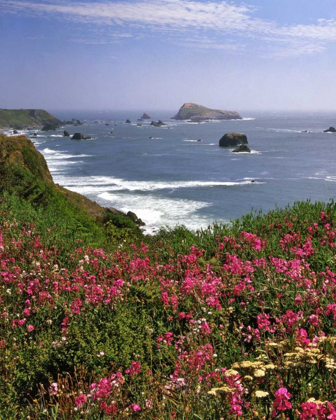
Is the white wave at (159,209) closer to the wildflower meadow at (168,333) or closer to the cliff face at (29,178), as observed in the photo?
the cliff face at (29,178)

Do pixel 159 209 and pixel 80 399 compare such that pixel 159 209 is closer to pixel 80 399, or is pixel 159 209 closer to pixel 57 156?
pixel 80 399

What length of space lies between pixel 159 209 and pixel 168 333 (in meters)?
33.9

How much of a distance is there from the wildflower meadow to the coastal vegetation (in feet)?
0.07

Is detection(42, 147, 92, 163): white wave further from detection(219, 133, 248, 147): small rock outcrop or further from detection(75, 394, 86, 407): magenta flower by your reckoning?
detection(75, 394, 86, 407): magenta flower

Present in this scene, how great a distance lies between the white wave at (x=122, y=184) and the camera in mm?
48438

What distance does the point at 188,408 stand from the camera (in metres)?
3.84

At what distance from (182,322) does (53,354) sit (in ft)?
6.42

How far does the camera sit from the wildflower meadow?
3.85 metres

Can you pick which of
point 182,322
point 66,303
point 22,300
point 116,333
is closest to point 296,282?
point 182,322

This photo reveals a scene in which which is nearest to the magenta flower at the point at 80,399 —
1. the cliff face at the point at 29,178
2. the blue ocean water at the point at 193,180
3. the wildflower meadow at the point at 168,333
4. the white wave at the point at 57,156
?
the wildflower meadow at the point at 168,333

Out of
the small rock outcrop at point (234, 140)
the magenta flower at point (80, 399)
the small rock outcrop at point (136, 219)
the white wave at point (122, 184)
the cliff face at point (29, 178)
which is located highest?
the small rock outcrop at point (234, 140)

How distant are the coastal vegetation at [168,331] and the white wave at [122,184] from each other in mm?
39181

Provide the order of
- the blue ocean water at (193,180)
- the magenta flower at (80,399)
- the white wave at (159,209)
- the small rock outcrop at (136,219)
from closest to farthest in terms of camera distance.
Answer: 1. the magenta flower at (80,399)
2. the small rock outcrop at (136,219)
3. the white wave at (159,209)
4. the blue ocean water at (193,180)

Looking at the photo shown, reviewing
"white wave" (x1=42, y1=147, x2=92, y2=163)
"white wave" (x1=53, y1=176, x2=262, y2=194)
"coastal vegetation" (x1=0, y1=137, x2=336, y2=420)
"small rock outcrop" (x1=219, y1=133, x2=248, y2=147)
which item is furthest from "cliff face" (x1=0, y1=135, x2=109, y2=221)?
"small rock outcrop" (x1=219, y1=133, x2=248, y2=147)
